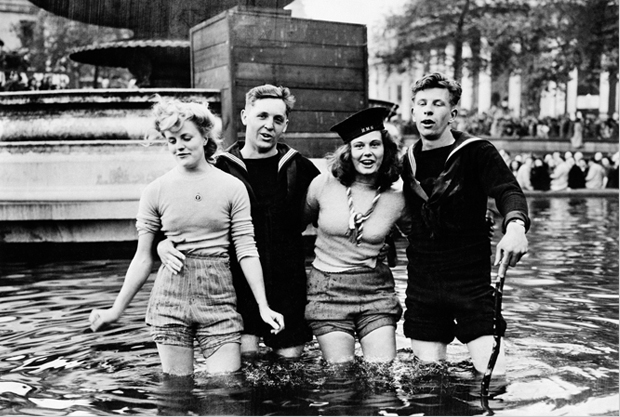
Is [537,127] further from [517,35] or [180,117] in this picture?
[180,117]

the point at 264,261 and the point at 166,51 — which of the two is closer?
the point at 264,261

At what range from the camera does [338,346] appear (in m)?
5.22

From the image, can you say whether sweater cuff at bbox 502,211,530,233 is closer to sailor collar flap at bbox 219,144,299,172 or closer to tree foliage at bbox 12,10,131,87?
sailor collar flap at bbox 219,144,299,172

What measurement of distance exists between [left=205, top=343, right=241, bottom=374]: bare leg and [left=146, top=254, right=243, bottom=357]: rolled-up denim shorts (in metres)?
0.02

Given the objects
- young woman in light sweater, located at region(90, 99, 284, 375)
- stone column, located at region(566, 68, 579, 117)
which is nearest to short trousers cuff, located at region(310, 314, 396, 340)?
young woman in light sweater, located at region(90, 99, 284, 375)

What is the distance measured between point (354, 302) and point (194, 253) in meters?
1.03

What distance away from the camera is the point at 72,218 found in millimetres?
10594

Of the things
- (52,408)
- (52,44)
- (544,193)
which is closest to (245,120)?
(52,408)

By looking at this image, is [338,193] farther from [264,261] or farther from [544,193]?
[544,193]

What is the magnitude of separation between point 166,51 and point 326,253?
367 inches

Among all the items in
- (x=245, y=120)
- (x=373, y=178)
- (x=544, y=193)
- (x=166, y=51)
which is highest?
(x=166, y=51)

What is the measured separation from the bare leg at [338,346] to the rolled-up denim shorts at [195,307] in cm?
69

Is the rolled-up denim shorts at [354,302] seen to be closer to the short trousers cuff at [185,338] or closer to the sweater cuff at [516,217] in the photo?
the short trousers cuff at [185,338]

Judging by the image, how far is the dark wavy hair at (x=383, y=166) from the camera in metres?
5.16
